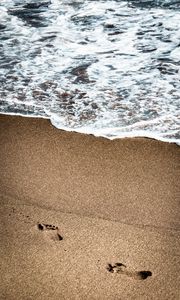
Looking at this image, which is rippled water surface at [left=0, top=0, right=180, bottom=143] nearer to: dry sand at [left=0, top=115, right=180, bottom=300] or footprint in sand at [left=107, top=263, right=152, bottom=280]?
dry sand at [left=0, top=115, right=180, bottom=300]

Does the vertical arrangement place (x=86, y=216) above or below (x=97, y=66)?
below

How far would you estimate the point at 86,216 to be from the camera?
7.31 feet

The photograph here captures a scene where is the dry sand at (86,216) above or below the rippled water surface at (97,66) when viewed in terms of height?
below

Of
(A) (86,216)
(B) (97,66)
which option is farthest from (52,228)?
Result: (B) (97,66)

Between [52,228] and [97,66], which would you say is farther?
[97,66]

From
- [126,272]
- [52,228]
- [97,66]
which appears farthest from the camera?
[97,66]

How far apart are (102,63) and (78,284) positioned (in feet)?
9.24

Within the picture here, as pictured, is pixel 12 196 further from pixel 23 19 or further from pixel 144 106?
pixel 23 19

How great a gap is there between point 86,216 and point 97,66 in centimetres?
225

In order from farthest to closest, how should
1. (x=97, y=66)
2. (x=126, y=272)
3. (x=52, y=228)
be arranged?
(x=97, y=66)
(x=52, y=228)
(x=126, y=272)

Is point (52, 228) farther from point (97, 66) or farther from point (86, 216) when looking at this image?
point (97, 66)

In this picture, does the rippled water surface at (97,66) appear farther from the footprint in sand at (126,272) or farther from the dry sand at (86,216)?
the footprint in sand at (126,272)

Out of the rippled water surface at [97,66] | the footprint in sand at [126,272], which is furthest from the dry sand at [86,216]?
the rippled water surface at [97,66]

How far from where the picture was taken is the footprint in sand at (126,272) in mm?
1872
